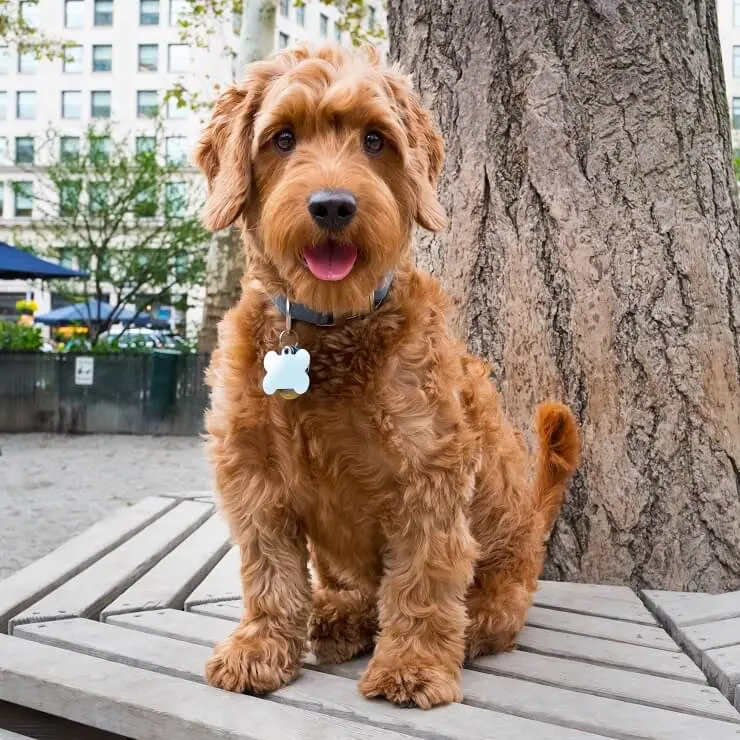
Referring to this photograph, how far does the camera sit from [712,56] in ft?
11.2

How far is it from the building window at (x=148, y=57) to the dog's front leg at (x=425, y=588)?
57072 millimetres

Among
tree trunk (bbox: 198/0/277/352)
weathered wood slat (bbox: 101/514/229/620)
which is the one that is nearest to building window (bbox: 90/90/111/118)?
tree trunk (bbox: 198/0/277/352)

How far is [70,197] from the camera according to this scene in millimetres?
15703

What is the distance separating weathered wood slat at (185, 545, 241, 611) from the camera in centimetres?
318

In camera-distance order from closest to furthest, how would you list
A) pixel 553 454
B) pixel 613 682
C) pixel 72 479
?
pixel 613 682
pixel 553 454
pixel 72 479

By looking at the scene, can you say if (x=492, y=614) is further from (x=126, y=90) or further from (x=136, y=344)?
(x=126, y=90)

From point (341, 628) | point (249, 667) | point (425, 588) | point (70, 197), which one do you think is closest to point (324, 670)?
point (341, 628)

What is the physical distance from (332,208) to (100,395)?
1079cm

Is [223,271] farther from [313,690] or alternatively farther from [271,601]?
[313,690]

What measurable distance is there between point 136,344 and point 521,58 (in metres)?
11.2

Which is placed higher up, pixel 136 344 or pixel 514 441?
pixel 514 441

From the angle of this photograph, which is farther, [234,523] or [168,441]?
[168,441]

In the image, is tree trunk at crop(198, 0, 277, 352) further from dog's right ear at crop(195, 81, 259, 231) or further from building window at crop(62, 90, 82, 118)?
building window at crop(62, 90, 82, 118)

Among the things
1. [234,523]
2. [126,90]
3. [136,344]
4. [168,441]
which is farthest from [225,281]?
[126,90]
